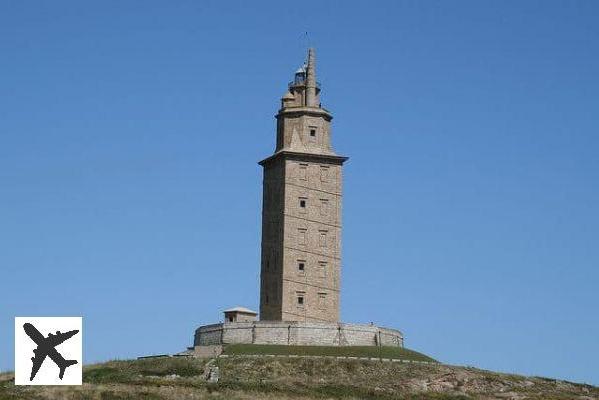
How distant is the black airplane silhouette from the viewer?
31.6 m

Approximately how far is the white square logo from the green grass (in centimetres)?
4859

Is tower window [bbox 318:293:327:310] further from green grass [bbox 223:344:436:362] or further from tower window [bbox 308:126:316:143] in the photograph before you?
tower window [bbox 308:126:316:143]

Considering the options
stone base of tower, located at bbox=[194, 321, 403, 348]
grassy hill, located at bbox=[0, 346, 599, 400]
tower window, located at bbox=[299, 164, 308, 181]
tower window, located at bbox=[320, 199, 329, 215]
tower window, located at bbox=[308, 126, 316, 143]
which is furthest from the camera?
tower window, located at bbox=[308, 126, 316, 143]

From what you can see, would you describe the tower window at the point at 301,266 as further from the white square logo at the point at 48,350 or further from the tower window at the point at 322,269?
the white square logo at the point at 48,350

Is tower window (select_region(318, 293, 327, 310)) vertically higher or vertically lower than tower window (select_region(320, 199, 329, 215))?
lower

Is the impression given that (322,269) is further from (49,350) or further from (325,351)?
(49,350)

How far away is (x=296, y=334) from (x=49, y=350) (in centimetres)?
5268

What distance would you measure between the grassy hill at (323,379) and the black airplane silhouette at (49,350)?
30.5 metres

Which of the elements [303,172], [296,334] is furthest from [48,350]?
[303,172]

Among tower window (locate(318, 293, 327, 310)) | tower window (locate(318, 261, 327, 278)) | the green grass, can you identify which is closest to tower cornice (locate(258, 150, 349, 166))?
tower window (locate(318, 261, 327, 278))

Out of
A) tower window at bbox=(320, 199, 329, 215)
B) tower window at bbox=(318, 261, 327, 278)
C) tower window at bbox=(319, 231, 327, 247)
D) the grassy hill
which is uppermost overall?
tower window at bbox=(320, 199, 329, 215)

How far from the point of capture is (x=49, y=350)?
105 feet

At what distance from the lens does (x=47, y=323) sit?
31.2 m

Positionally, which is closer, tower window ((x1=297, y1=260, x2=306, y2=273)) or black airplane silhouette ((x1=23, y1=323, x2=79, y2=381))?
black airplane silhouette ((x1=23, y1=323, x2=79, y2=381))
